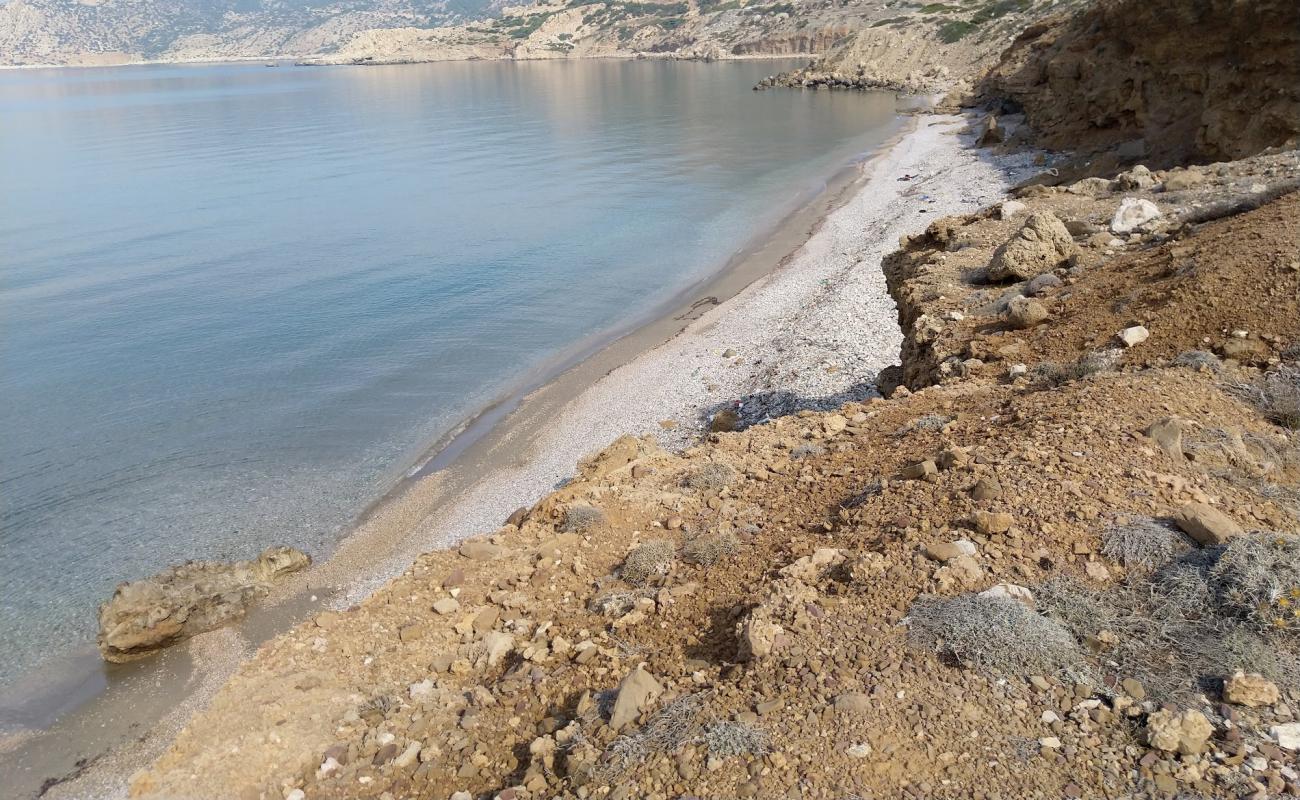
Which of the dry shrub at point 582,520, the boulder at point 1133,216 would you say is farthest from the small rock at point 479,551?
the boulder at point 1133,216

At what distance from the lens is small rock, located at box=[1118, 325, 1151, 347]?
9.28 m

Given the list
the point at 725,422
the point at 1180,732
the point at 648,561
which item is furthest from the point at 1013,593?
the point at 725,422

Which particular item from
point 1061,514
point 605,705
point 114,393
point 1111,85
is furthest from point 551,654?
point 1111,85

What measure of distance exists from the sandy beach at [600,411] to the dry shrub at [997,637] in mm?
8748

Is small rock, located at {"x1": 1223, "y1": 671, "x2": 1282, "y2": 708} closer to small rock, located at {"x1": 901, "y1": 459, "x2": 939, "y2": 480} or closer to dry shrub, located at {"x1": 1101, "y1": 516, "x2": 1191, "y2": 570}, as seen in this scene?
dry shrub, located at {"x1": 1101, "y1": 516, "x2": 1191, "y2": 570}

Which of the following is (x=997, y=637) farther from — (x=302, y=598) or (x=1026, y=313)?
(x=302, y=598)

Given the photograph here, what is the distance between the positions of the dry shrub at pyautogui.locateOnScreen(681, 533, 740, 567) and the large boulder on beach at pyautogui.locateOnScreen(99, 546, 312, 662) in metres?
7.65

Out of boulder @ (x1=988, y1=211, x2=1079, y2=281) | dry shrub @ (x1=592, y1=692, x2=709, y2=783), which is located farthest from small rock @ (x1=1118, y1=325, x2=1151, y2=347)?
dry shrub @ (x1=592, y1=692, x2=709, y2=783)

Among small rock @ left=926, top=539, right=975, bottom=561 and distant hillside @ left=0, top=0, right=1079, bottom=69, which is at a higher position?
distant hillside @ left=0, top=0, right=1079, bottom=69

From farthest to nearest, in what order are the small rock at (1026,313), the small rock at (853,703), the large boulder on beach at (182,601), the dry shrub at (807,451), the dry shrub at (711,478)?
1. the small rock at (1026,313)
2. the large boulder on beach at (182,601)
3. the dry shrub at (807,451)
4. the dry shrub at (711,478)
5. the small rock at (853,703)

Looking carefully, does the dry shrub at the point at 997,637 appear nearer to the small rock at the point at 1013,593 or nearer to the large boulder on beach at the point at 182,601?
the small rock at the point at 1013,593

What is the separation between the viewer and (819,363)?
56.5 feet

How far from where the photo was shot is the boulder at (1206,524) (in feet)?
18.5

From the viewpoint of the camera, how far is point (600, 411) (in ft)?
56.3
